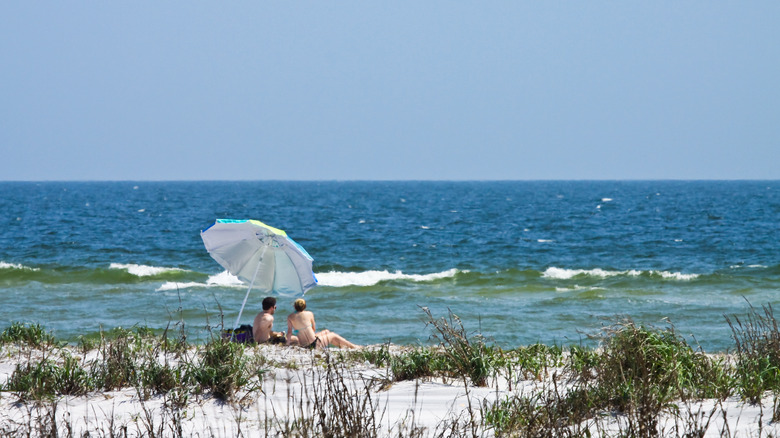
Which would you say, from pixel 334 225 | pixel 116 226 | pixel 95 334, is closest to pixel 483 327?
pixel 95 334

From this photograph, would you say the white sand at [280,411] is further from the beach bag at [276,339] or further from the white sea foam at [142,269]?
the white sea foam at [142,269]

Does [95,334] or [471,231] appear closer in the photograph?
[95,334]

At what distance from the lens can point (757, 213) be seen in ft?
164

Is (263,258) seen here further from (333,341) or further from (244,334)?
(333,341)

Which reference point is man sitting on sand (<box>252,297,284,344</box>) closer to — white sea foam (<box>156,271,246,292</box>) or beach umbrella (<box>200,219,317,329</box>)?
beach umbrella (<box>200,219,317,329</box>)

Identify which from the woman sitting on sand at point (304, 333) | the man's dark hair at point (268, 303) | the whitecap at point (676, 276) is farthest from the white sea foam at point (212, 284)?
the whitecap at point (676, 276)

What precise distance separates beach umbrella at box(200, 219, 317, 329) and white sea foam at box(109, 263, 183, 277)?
13.1 metres

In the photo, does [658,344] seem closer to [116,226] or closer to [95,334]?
[95,334]

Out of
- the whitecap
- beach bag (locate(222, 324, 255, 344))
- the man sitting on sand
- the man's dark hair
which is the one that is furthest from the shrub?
the whitecap

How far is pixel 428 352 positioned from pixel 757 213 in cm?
5049

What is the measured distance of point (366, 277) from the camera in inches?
855

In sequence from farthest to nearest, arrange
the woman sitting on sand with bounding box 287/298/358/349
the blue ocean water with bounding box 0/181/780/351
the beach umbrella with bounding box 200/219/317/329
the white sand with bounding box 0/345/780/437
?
the blue ocean water with bounding box 0/181/780/351 → the woman sitting on sand with bounding box 287/298/358/349 → the beach umbrella with bounding box 200/219/317/329 → the white sand with bounding box 0/345/780/437

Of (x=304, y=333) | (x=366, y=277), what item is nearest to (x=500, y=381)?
(x=304, y=333)

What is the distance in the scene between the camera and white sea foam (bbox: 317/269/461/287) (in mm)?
20577
